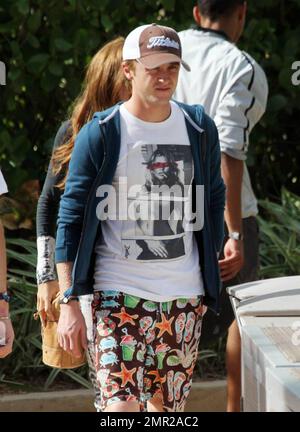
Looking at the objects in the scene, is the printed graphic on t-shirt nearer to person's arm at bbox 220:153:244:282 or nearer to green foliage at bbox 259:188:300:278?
person's arm at bbox 220:153:244:282

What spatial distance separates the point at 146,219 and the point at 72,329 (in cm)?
46

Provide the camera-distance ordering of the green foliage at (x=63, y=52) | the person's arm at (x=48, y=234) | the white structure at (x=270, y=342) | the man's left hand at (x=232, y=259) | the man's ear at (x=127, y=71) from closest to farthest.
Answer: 1. the white structure at (x=270, y=342)
2. the man's ear at (x=127, y=71)
3. the person's arm at (x=48, y=234)
4. the man's left hand at (x=232, y=259)
5. the green foliage at (x=63, y=52)

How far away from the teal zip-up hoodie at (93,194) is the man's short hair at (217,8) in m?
1.26

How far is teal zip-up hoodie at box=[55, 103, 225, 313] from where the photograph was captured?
3979 mm

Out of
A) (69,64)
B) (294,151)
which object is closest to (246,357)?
(69,64)

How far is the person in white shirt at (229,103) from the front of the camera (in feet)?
16.4

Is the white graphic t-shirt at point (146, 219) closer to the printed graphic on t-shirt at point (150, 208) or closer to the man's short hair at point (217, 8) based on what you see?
the printed graphic on t-shirt at point (150, 208)

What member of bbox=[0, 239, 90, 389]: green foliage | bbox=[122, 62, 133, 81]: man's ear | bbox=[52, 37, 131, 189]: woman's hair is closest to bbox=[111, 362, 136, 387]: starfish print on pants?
bbox=[52, 37, 131, 189]: woman's hair

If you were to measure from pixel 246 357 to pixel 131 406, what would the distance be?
50 cm

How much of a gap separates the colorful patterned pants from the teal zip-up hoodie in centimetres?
10
